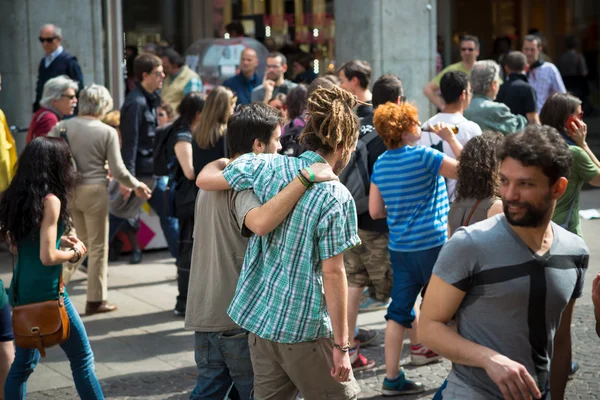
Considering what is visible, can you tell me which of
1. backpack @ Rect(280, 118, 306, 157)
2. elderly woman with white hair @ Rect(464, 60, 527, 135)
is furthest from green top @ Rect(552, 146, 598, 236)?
backpack @ Rect(280, 118, 306, 157)

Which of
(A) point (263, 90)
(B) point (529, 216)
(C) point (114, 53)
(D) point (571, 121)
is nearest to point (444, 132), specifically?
(D) point (571, 121)

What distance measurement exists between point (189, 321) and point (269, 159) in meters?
0.96

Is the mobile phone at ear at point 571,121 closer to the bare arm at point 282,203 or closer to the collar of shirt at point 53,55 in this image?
the bare arm at point 282,203

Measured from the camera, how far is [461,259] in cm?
304

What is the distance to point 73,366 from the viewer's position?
16.5 feet

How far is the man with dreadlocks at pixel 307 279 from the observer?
12.5ft

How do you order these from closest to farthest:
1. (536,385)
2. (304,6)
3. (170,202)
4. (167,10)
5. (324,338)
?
(536,385) → (324,338) → (170,202) → (304,6) → (167,10)

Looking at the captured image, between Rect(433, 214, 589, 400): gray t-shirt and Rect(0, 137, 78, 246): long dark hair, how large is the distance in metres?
2.60

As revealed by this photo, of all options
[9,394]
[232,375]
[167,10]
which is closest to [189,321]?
[232,375]

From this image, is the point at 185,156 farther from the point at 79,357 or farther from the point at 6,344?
the point at 79,357

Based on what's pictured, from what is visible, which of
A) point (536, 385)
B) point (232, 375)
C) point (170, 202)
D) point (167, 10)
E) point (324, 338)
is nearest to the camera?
point (536, 385)

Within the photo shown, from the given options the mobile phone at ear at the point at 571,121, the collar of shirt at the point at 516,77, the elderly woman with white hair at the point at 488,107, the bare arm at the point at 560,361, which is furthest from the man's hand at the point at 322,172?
the collar of shirt at the point at 516,77

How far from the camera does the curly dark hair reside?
5.11 meters

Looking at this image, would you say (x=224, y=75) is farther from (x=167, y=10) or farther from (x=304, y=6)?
(x=167, y=10)
